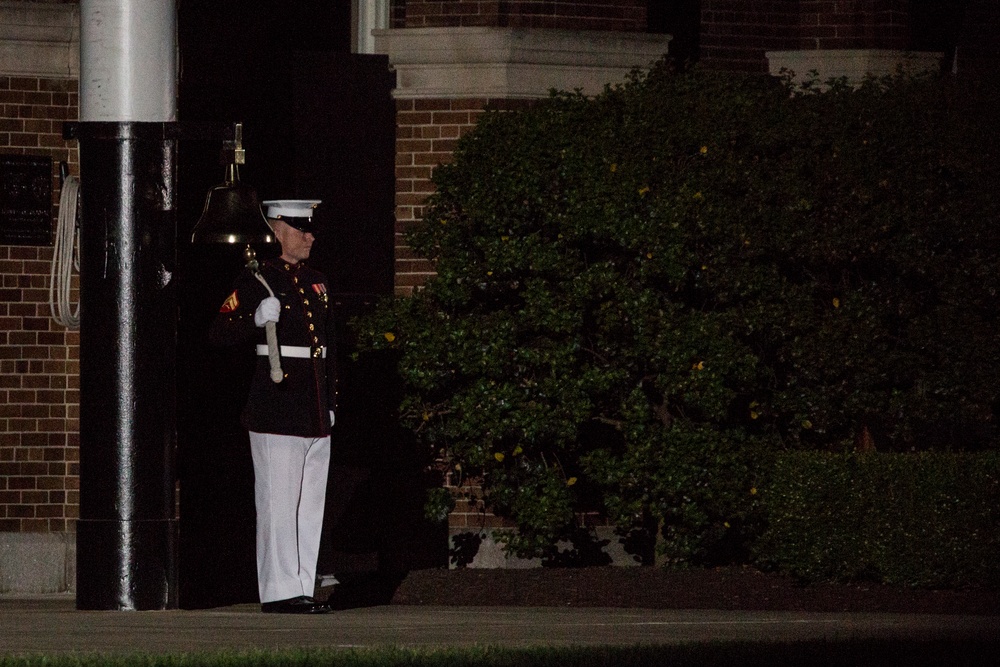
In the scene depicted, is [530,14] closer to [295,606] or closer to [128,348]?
[128,348]

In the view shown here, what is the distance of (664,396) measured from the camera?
522 inches

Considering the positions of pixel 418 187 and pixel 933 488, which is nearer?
pixel 933 488

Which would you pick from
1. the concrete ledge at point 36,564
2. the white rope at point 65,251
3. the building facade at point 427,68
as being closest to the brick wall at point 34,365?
the building facade at point 427,68

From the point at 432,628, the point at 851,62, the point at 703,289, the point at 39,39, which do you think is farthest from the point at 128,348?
the point at 851,62

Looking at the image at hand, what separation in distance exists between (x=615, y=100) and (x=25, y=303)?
3.74 metres

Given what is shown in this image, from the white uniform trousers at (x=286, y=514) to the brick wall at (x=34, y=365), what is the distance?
2.72 meters

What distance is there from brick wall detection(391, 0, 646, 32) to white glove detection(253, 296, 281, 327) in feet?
12.8

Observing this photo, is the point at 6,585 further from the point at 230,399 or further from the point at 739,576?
the point at 739,576

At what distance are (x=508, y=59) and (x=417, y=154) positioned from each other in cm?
88

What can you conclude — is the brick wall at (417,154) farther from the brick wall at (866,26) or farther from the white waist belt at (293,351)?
the white waist belt at (293,351)

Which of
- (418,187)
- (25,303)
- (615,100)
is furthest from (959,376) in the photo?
(25,303)

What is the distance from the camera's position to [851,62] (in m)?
15.5

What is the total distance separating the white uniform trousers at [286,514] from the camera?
1107cm

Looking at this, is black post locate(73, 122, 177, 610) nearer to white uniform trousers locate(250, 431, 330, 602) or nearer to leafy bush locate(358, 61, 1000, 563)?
white uniform trousers locate(250, 431, 330, 602)
